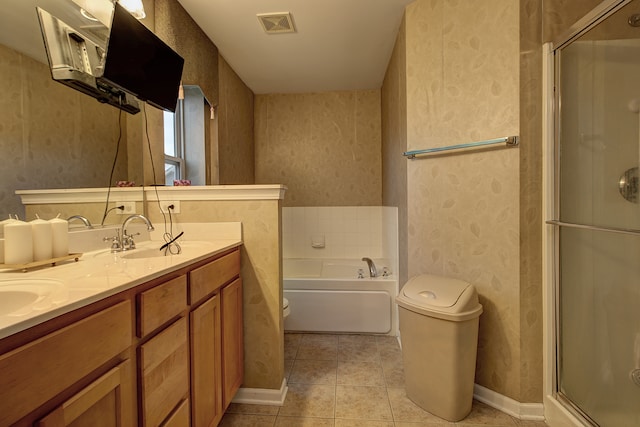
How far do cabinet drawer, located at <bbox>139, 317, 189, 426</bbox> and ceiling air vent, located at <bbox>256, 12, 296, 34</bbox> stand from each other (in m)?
2.05

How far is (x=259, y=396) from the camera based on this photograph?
1.64m

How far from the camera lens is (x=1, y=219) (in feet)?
3.37

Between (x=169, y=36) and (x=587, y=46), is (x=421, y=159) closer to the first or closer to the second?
(x=587, y=46)

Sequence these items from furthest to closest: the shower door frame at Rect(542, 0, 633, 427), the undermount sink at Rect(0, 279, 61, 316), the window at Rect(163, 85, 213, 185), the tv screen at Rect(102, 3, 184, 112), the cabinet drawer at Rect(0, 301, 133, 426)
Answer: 1. the window at Rect(163, 85, 213, 185)
2. the shower door frame at Rect(542, 0, 633, 427)
3. the tv screen at Rect(102, 3, 184, 112)
4. the undermount sink at Rect(0, 279, 61, 316)
5. the cabinet drawer at Rect(0, 301, 133, 426)

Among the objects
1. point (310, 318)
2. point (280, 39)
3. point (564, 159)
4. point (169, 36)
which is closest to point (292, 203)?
point (310, 318)

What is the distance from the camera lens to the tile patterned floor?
1.49m

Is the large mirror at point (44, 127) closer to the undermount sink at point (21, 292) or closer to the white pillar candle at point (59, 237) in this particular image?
the white pillar candle at point (59, 237)

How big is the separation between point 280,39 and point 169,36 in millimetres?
865

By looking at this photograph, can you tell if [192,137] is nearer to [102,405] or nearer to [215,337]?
[215,337]

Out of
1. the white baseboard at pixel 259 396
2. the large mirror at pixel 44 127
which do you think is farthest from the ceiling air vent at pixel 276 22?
the white baseboard at pixel 259 396

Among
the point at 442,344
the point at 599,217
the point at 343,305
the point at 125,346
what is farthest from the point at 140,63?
the point at 599,217

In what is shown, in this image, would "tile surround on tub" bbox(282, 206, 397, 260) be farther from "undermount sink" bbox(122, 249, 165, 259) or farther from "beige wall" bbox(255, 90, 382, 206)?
"undermount sink" bbox(122, 249, 165, 259)

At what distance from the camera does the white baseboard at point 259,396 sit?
164 centimetres

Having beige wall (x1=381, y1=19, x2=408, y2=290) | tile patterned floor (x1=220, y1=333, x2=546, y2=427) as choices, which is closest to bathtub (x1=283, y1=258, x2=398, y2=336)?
tile patterned floor (x1=220, y1=333, x2=546, y2=427)
